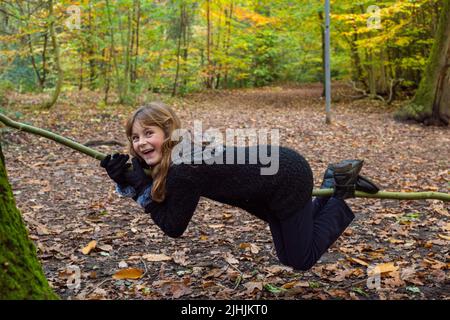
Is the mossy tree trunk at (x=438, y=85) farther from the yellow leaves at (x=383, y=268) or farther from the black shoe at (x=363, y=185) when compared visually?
the black shoe at (x=363, y=185)

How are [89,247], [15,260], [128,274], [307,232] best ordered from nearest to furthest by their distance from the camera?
[15,260] → [307,232] → [128,274] → [89,247]

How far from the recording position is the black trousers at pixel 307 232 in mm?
2914

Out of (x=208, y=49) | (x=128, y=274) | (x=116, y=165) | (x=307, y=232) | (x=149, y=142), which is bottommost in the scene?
(x=128, y=274)

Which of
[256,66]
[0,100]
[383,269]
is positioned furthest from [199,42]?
[383,269]

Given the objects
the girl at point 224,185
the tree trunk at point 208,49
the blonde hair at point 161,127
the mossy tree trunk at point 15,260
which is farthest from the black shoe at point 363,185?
A: the tree trunk at point 208,49

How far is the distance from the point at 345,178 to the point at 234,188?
84cm

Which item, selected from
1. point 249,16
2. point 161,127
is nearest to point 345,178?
point 161,127

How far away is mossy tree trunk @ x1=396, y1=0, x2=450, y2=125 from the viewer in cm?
1048

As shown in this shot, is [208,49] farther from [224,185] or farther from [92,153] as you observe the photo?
[224,185]

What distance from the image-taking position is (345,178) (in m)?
3.00

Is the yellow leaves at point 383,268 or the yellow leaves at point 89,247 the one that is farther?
the yellow leaves at point 89,247

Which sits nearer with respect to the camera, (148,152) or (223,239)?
(148,152)

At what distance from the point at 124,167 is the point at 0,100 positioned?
344 inches
